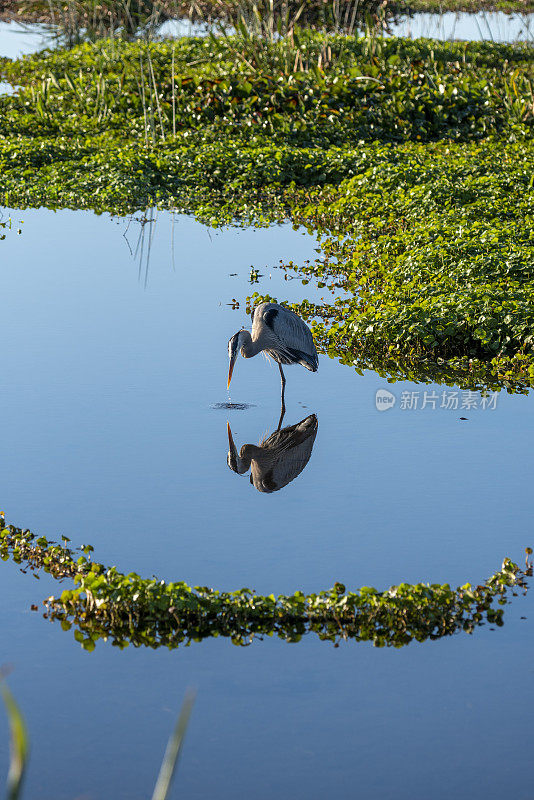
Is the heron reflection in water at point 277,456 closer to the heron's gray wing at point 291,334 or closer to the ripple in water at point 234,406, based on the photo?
the ripple in water at point 234,406

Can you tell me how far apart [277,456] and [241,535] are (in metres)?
1.32

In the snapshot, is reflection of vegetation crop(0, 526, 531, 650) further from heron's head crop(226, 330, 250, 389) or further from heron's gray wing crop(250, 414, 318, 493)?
heron's head crop(226, 330, 250, 389)

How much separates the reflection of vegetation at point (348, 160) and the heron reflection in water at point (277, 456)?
4.50 feet

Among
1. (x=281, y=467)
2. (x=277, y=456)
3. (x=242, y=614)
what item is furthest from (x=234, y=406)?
(x=242, y=614)

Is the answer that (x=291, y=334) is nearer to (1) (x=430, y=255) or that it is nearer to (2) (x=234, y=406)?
(2) (x=234, y=406)

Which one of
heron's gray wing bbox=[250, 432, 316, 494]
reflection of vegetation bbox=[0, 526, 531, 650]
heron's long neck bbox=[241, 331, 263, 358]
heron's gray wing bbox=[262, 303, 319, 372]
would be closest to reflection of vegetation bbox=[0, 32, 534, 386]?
heron's gray wing bbox=[262, 303, 319, 372]

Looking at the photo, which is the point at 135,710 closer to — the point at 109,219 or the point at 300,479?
the point at 300,479

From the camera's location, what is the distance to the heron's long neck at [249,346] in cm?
786

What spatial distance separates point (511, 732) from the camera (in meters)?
4.44

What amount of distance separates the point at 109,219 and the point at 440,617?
8702mm

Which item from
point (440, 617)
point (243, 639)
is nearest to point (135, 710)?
point (243, 639)

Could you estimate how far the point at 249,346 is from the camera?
311 inches

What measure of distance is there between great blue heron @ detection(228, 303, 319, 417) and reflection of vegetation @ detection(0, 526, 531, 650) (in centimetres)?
280

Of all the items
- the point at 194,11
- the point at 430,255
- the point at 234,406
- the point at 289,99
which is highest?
the point at 194,11
